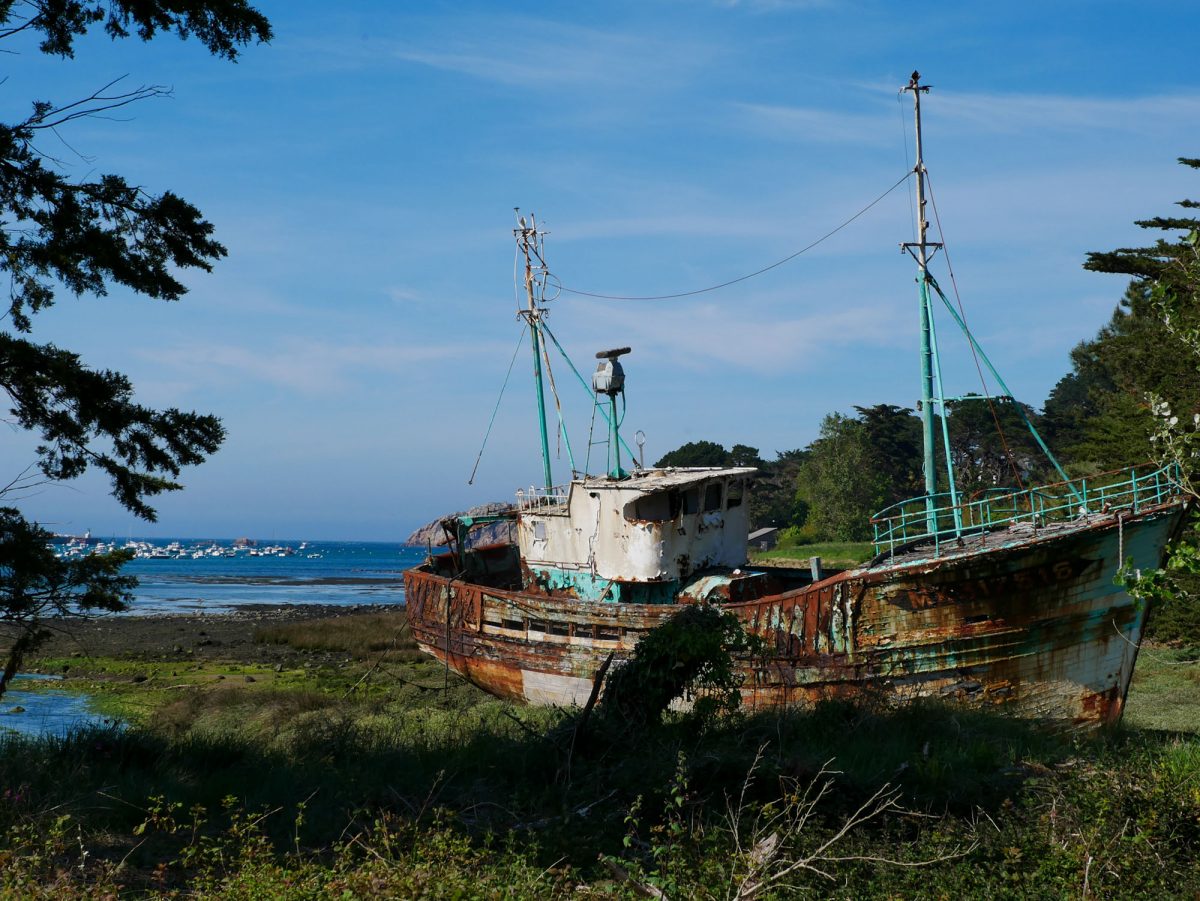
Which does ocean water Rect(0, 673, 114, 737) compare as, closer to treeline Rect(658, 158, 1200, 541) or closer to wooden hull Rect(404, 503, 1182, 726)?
wooden hull Rect(404, 503, 1182, 726)

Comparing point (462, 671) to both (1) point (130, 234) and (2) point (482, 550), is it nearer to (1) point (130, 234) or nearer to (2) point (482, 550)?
(2) point (482, 550)

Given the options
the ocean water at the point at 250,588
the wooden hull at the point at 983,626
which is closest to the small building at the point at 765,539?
the ocean water at the point at 250,588

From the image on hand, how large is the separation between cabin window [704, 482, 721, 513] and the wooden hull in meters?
3.54

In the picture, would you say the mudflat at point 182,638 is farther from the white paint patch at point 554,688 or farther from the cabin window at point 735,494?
the cabin window at point 735,494

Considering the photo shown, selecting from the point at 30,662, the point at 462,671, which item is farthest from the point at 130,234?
the point at 30,662

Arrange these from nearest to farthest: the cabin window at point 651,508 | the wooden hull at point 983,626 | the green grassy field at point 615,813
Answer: the green grassy field at point 615,813
the wooden hull at point 983,626
the cabin window at point 651,508

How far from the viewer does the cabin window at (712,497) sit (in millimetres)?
20094

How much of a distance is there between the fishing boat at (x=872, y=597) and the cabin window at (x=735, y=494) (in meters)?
0.03

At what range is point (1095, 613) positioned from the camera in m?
15.5

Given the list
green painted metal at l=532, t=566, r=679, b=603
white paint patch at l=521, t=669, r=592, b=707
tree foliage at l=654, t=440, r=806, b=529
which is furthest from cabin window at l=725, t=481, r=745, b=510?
tree foliage at l=654, t=440, r=806, b=529

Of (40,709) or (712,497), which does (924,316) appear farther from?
(40,709)

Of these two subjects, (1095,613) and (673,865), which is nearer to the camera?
(673,865)

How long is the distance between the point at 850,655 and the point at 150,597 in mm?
61927

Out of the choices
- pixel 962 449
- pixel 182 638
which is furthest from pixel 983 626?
pixel 962 449
